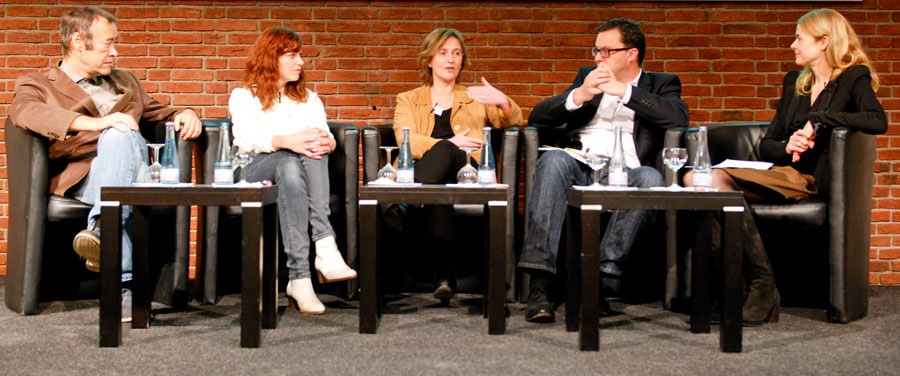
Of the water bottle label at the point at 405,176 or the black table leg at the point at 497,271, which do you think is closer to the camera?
the black table leg at the point at 497,271

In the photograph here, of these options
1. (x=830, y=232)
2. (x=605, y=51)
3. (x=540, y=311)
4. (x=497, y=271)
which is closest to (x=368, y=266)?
(x=497, y=271)

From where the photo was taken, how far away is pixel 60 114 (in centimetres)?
339

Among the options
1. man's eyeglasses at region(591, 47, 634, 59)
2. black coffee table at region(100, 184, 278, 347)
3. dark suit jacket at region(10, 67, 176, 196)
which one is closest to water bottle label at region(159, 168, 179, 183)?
black coffee table at region(100, 184, 278, 347)

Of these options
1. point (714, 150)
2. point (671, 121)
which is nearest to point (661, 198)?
point (671, 121)

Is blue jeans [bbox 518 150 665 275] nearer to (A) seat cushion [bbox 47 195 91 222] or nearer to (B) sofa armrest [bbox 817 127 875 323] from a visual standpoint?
(B) sofa armrest [bbox 817 127 875 323]

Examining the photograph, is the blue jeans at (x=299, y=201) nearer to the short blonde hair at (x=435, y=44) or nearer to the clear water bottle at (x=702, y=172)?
the short blonde hair at (x=435, y=44)

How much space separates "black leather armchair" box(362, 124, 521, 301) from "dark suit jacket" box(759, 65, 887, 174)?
1.03 m

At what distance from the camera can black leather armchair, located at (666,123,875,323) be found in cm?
335

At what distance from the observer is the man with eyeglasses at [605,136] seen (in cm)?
329

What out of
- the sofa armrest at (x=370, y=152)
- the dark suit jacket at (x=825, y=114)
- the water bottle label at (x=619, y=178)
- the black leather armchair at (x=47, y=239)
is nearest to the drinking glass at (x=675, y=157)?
the water bottle label at (x=619, y=178)

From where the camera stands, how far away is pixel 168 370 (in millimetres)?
2498

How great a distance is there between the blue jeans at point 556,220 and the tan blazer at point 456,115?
23.9 inches

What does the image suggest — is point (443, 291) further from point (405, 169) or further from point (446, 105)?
point (446, 105)

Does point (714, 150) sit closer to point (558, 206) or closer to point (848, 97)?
point (848, 97)
